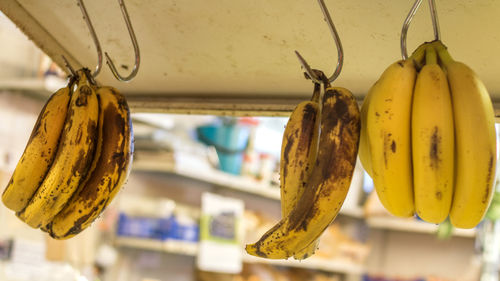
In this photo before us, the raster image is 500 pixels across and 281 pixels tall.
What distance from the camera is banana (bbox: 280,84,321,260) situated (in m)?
0.62

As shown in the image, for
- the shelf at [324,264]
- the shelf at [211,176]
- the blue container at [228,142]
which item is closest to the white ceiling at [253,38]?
the shelf at [211,176]

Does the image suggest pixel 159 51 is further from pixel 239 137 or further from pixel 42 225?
pixel 239 137

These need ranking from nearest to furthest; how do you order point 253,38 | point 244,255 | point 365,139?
1. point 365,139
2. point 253,38
3. point 244,255

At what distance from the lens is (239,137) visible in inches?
112

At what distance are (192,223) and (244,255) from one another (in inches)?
12.6

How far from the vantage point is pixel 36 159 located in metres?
0.73

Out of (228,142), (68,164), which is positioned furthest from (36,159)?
(228,142)

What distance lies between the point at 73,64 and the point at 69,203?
1.08 ft

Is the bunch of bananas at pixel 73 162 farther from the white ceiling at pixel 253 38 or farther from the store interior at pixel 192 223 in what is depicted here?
the store interior at pixel 192 223

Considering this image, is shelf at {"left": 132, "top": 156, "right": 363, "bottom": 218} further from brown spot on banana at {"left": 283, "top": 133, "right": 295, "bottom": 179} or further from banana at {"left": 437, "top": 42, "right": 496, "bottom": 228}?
banana at {"left": 437, "top": 42, "right": 496, "bottom": 228}

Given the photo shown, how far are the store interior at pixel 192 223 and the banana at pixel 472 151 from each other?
1.66m

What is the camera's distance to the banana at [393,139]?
1.84 ft

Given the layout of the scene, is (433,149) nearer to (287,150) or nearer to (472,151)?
(472,151)

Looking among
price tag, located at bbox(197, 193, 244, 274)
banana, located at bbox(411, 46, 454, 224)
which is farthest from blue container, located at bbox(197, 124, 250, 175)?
banana, located at bbox(411, 46, 454, 224)
